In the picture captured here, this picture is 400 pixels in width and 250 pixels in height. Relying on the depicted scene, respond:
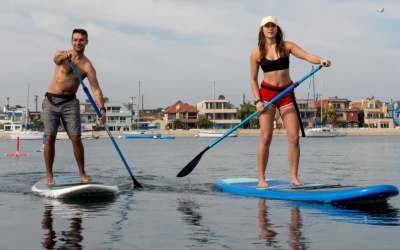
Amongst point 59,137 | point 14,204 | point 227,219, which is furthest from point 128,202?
point 59,137

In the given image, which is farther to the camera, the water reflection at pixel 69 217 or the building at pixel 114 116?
the building at pixel 114 116

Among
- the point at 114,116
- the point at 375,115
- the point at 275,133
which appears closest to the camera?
the point at 275,133

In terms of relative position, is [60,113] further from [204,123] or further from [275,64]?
[204,123]

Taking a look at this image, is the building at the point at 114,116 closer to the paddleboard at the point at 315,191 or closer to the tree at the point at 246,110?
the tree at the point at 246,110

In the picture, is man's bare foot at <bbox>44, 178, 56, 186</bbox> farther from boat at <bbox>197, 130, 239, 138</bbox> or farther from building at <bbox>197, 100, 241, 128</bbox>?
building at <bbox>197, 100, 241, 128</bbox>

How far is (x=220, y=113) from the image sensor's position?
10306 centimetres

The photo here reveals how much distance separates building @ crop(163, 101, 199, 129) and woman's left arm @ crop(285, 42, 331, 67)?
3752 inches

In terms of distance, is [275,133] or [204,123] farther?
[204,123]

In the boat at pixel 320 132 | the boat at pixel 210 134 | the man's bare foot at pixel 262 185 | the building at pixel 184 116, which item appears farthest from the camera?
the building at pixel 184 116

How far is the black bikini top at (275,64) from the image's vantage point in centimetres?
781

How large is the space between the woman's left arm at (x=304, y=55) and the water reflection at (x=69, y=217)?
Answer: 3.15 metres

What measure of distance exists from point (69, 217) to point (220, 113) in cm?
9704

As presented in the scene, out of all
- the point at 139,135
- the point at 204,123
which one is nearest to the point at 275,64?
the point at 139,135

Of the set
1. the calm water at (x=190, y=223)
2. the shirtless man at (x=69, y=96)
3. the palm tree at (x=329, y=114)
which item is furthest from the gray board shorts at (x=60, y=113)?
the palm tree at (x=329, y=114)
